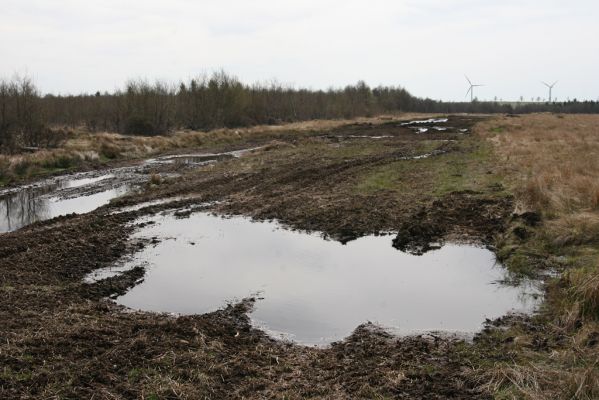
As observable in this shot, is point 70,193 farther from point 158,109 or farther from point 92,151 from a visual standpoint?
point 158,109

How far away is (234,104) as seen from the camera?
62.4 metres

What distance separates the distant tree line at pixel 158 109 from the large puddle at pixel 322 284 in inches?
886

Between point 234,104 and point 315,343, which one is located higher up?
point 234,104

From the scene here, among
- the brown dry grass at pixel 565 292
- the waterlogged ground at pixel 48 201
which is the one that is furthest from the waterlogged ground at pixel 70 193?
the brown dry grass at pixel 565 292

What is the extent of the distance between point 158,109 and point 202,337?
46.7m

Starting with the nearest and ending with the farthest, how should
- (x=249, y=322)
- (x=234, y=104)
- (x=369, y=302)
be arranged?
1. (x=249, y=322)
2. (x=369, y=302)
3. (x=234, y=104)

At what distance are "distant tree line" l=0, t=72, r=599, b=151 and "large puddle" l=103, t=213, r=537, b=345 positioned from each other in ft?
73.8

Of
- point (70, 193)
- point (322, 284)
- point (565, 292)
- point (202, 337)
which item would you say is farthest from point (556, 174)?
point (70, 193)

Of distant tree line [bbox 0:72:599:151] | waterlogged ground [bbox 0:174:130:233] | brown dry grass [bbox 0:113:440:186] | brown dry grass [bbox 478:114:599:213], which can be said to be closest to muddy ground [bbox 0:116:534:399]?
brown dry grass [bbox 478:114:599:213]

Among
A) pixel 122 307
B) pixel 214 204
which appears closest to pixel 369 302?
pixel 122 307

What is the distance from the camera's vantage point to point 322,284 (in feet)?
31.3

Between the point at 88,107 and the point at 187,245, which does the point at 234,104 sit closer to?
the point at 88,107

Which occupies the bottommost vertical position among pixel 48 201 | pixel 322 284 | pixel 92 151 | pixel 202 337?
pixel 322 284

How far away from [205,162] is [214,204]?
13320mm
